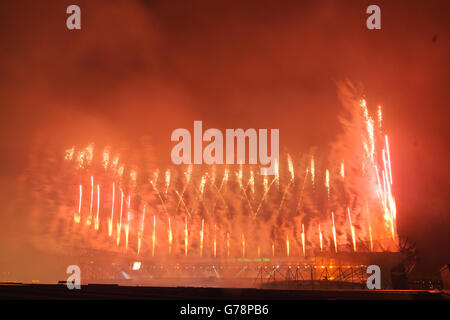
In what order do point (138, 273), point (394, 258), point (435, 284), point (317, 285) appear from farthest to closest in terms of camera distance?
point (138, 273) < point (394, 258) < point (317, 285) < point (435, 284)

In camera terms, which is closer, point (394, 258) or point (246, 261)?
point (394, 258)

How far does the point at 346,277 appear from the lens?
4094cm
